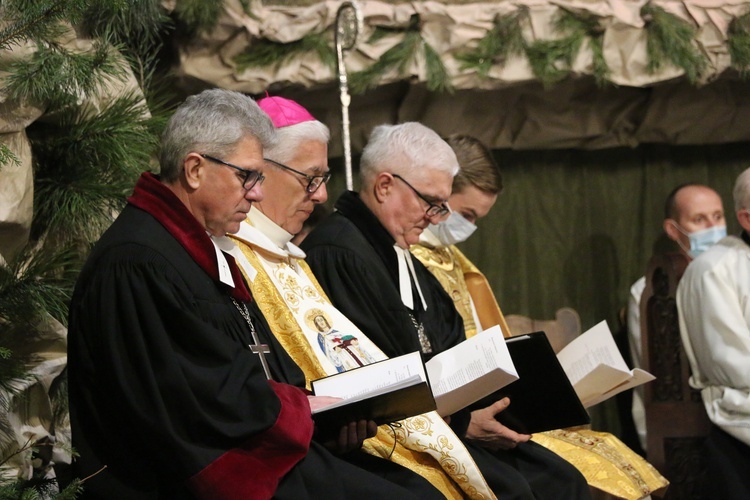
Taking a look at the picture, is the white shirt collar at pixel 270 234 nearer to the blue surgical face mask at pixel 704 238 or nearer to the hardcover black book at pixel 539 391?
the hardcover black book at pixel 539 391

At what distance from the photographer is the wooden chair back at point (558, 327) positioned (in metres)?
5.60

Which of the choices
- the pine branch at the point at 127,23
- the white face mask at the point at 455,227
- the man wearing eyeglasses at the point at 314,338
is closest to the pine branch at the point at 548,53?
the white face mask at the point at 455,227

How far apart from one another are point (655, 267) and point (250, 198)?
10.3 feet

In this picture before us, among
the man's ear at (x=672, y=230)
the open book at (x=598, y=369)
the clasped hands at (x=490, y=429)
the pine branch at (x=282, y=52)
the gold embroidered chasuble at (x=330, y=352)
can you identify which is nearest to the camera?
the gold embroidered chasuble at (x=330, y=352)

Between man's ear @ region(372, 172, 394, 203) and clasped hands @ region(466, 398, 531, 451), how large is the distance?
96 cm

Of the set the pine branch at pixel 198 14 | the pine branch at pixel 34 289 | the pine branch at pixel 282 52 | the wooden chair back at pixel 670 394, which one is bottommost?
the wooden chair back at pixel 670 394

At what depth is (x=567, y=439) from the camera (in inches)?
177

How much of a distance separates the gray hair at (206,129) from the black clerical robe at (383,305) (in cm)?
92

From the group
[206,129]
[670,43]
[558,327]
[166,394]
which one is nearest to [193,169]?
[206,129]

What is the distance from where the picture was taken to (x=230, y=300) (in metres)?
3.00

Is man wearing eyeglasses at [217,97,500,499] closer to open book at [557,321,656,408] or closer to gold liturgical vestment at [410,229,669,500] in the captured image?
open book at [557,321,656,408]

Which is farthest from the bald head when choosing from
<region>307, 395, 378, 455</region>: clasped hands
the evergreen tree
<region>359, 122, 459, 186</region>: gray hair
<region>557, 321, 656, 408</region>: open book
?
<region>307, 395, 378, 455</region>: clasped hands

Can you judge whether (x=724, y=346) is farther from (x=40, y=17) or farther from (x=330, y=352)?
(x=40, y=17)

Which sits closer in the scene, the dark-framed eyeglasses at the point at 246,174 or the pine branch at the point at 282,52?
the dark-framed eyeglasses at the point at 246,174
